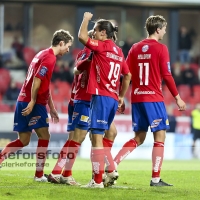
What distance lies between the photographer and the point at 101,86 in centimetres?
735

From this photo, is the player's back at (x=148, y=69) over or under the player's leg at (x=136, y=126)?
over

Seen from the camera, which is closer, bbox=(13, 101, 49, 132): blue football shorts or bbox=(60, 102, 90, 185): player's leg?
bbox=(60, 102, 90, 185): player's leg

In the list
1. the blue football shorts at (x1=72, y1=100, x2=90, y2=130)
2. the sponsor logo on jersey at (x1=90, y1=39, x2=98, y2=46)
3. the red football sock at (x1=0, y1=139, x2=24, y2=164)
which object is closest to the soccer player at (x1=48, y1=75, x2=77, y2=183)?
the blue football shorts at (x1=72, y1=100, x2=90, y2=130)

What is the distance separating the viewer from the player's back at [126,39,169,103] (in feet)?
25.9

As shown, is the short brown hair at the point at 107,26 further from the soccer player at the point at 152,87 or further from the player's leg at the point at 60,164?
the player's leg at the point at 60,164

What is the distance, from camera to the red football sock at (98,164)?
7281 mm

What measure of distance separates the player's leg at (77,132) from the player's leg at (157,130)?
0.77 meters

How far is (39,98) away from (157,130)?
1.59 m

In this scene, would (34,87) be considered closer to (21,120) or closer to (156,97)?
(21,120)

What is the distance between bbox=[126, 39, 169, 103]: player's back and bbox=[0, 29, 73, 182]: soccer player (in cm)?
96

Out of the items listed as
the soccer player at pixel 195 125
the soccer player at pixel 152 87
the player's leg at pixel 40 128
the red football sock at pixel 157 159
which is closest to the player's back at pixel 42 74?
the player's leg at pixel 40 128

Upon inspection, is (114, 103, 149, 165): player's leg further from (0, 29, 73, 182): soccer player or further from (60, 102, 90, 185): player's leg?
(0, 29, 73, 182): soccer player

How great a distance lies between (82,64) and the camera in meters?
7.68

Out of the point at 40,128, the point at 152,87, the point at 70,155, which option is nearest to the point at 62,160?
the point at 70,155
